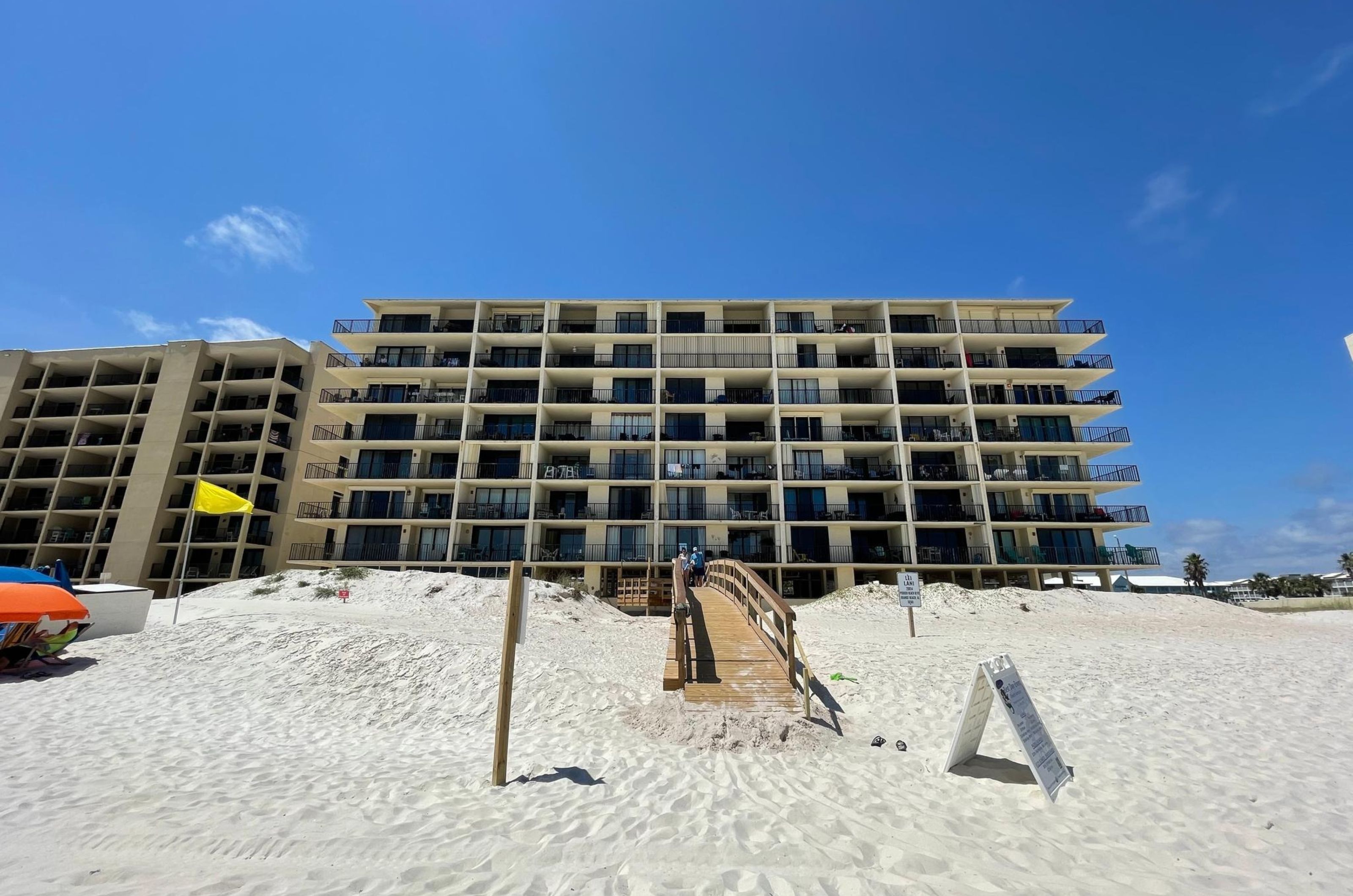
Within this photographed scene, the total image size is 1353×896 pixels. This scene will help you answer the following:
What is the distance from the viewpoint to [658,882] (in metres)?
4.13

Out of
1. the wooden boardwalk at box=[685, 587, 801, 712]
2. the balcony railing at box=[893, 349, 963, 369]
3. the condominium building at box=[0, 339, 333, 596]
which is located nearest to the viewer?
the wooden boardwalk at box=[685, 587, 801, 712]

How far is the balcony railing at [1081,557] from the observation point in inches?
1271

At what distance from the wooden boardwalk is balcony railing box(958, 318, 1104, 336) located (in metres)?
33.1

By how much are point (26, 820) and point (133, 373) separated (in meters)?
55.7

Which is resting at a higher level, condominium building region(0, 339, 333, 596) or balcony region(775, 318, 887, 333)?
balcony region(775, 318, 887, 333)

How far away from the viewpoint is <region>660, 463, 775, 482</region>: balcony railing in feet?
113

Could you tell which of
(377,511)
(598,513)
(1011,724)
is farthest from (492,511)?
(1011,724)

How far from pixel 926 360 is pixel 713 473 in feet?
55.9

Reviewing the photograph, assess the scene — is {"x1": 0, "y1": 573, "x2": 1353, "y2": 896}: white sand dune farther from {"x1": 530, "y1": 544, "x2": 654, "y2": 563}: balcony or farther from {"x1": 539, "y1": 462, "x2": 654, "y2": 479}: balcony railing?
{"x1": 539, "y1": 462, "x2": 654, "y2": 479}: balcony railing

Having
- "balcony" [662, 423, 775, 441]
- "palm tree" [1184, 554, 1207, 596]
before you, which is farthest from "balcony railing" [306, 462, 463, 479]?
"palm tree" [1184, 554, 1207, 596]

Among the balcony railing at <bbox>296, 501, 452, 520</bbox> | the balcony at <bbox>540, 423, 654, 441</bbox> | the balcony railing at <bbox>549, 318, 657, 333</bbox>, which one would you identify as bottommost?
the balcony railing at <bbox>296, 501, 452, 520</bbox>

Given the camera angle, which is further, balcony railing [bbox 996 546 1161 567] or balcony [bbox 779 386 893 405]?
balcony [bbox 779 386 893 405]

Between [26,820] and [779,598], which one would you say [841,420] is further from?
[26,820]

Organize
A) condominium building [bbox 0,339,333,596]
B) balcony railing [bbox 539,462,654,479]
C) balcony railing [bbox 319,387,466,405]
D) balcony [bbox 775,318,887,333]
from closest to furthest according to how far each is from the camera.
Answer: balcony railing [bbox 539,462,654,479]
balcony railing [bbox 319,387,466,405]
condominium building [bbox 0,339,333,596]
balcony [bbox 775,318,887,333]
